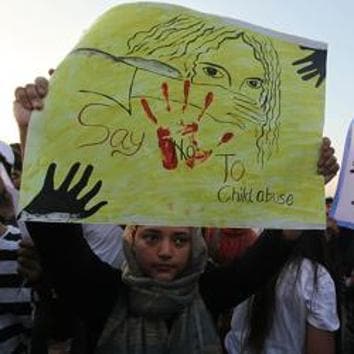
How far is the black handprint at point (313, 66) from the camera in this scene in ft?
7.24

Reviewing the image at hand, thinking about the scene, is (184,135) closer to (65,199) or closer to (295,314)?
(65,199)

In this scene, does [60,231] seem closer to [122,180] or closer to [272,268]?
[122,180]

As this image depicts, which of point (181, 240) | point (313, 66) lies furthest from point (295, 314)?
point (313, 66)

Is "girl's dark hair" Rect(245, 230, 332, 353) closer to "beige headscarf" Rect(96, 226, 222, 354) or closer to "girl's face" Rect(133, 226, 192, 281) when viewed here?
"beige headscarf" Rect(96, 226, 222, 354)

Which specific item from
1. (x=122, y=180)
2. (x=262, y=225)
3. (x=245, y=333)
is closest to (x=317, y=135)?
(x=262, y=225)

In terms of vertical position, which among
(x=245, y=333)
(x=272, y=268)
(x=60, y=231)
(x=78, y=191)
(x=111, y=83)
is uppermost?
(x=111, y=83)

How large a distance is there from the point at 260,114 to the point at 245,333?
1184mm

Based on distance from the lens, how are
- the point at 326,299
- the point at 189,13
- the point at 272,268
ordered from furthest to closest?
the point at 326,299
the point at 272,268
the point at 189,13

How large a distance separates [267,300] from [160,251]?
80 cm

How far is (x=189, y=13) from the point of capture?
6.84 feet

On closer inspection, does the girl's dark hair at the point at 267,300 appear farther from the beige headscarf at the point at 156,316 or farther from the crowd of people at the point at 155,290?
the beige headscarf at the point at 156,316

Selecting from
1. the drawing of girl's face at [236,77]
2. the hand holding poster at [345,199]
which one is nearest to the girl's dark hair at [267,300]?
the hand holding poster at [345,199]

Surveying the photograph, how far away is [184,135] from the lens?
199 centimetres

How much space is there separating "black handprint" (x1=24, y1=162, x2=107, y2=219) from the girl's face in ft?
1.27
